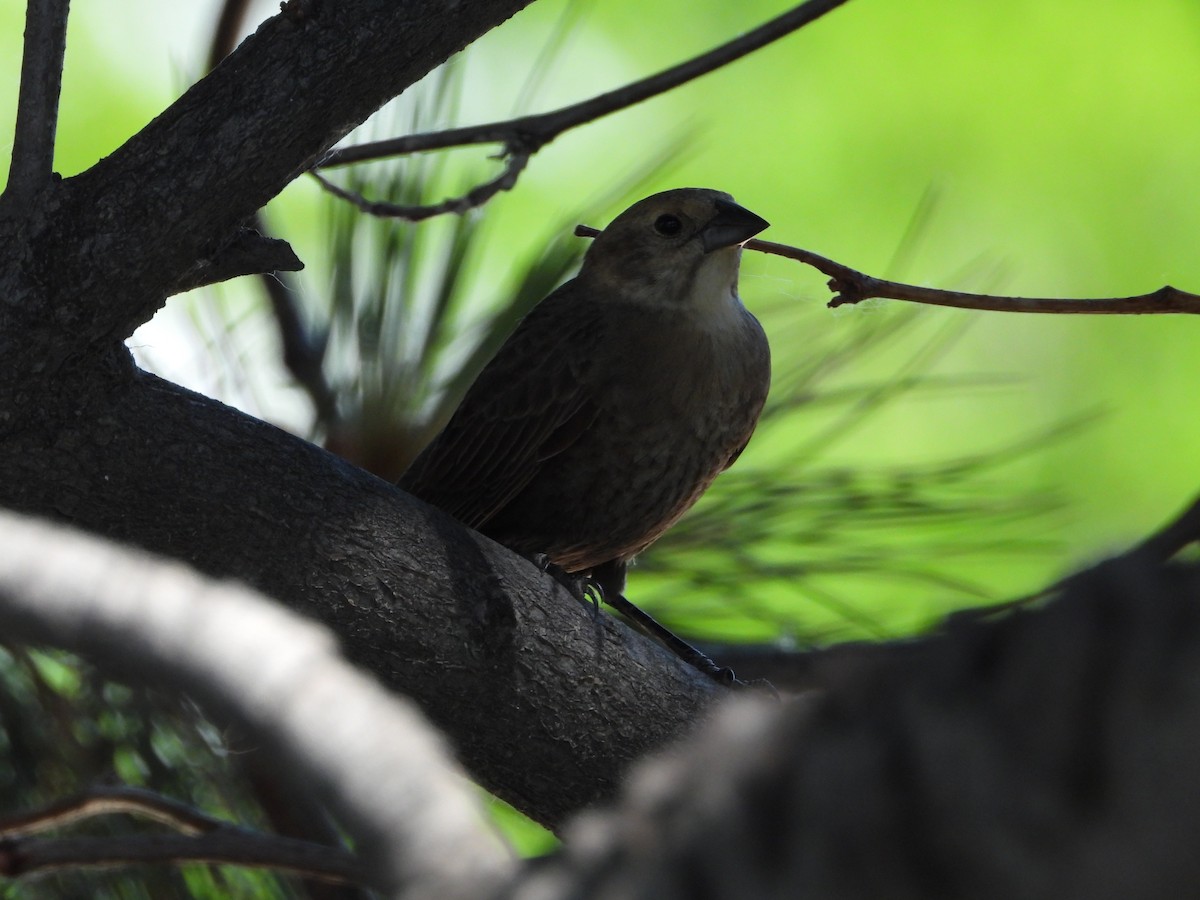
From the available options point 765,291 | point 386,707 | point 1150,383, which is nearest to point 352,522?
point 386,707

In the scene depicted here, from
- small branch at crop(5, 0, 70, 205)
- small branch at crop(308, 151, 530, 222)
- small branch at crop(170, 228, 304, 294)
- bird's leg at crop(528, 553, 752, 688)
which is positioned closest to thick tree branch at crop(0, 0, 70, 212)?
small branch at crop(5, 0, 70, 205)

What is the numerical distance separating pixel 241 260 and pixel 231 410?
115 millimetres

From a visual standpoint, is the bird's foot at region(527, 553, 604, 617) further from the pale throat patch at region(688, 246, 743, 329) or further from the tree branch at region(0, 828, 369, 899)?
the tree branch at region(0, 828, 369, 899)

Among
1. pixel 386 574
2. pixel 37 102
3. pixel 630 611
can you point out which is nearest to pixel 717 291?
pixel 630 611

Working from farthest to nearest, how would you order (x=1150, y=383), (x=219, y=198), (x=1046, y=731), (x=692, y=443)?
(x=1150, y=383)
(x=692, y=443)
(x=219, y=198)
(x=1046, y=731)

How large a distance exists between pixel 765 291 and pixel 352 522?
1.26 metres

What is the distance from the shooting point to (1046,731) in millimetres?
350

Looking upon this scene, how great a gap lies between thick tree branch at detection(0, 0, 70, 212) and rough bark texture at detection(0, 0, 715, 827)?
0.02m

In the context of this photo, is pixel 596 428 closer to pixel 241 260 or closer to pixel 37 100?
pixel 241 260

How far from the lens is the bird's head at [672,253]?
197 cm

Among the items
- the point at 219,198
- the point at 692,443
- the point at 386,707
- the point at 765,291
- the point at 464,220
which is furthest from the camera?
the point at 765,291

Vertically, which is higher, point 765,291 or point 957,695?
point 765,291

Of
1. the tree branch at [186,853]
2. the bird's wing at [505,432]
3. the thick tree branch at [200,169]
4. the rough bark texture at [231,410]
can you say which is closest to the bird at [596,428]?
the bird's wing at [505,432]

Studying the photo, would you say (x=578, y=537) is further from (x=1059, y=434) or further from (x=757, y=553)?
(x=1059, y=434)
